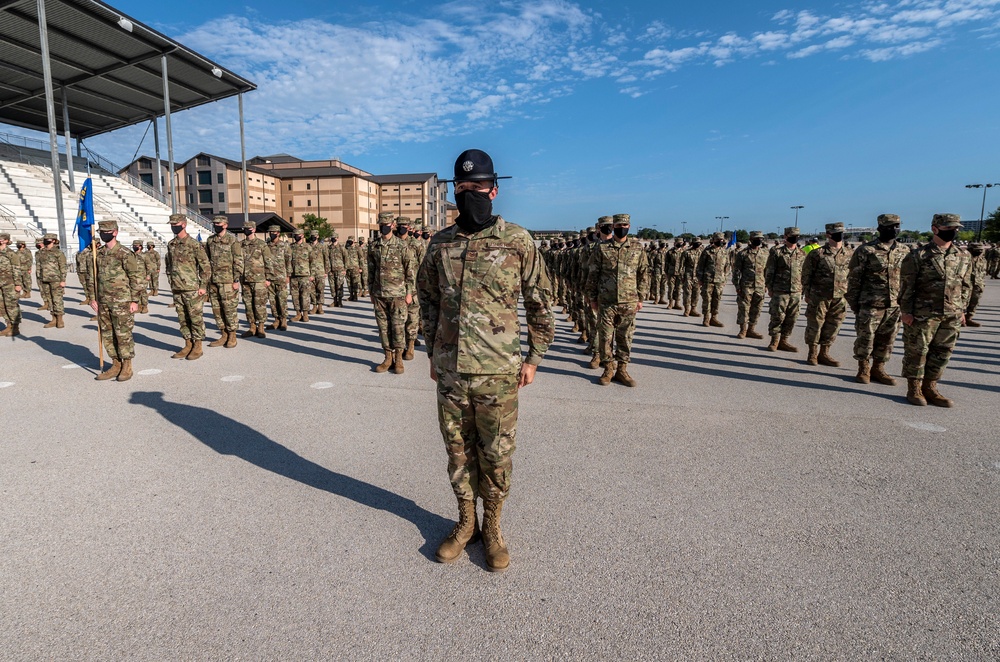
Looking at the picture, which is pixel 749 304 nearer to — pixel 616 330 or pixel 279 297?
pixel 616 330

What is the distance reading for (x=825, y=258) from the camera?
23.4ft

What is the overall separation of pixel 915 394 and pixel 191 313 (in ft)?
30.6

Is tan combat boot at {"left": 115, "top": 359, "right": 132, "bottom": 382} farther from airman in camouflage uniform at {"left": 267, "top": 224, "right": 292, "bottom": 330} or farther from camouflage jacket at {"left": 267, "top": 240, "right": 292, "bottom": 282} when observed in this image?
camouflage jacket at {"left": 267, "top": 240, "right": 292, "bottom": 282}

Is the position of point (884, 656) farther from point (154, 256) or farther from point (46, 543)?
point (154, 256)

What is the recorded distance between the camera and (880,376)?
20.4ft

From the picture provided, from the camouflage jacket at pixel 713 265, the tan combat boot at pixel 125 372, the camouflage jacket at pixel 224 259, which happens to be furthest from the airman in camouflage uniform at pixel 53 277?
the camouflage jacket at pixel 713 265

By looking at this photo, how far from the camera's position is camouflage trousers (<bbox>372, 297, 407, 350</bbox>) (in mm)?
6832

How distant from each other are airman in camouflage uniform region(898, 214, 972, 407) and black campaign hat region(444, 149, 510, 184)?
17.3 feet

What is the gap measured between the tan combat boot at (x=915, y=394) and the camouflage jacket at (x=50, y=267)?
14127 millimetres

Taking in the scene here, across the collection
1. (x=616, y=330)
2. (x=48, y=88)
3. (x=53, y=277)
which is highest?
(x=48, y=88)

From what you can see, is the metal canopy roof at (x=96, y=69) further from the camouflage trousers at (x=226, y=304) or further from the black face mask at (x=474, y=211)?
the black face mask at (x=474, y=211)

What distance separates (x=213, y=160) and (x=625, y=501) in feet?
249

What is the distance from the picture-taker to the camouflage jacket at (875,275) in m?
6.06

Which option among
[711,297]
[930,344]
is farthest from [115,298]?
[711,297]
